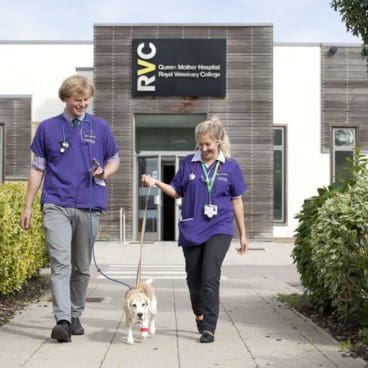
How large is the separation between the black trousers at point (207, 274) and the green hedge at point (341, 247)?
3.17 feet

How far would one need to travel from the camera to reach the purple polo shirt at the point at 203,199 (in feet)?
19.0

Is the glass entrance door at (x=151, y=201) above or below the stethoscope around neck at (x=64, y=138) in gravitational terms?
below

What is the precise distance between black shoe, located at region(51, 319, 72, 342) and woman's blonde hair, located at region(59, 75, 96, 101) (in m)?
1.88

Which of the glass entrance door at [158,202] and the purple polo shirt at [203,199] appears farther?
the glass entrance door at [158,202]

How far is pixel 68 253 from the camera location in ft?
18.9

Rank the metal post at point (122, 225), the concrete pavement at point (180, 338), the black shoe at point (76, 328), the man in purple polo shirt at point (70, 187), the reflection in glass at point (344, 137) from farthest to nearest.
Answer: the reflection in glass at point (344, 137) < the metal post at point (122, 225) < the black shoe at point (76, 328) < the man in purple polo shirt at point (70, 187) < the concrete pavement at point (180, 338)

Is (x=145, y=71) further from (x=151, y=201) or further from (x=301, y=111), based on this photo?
(x=301, y=111)

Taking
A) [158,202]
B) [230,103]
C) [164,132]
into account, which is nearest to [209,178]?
[230,103]

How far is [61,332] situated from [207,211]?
153cm

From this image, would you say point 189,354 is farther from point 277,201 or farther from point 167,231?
point 277,201

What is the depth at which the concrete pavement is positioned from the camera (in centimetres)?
495

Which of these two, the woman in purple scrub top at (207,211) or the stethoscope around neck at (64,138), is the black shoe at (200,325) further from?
the stethoscope around neck at (64,138)

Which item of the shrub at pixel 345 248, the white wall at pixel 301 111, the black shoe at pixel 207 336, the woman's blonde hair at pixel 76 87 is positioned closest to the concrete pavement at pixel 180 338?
the black shoe at pixel 207 336

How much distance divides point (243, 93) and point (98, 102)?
171 inches
